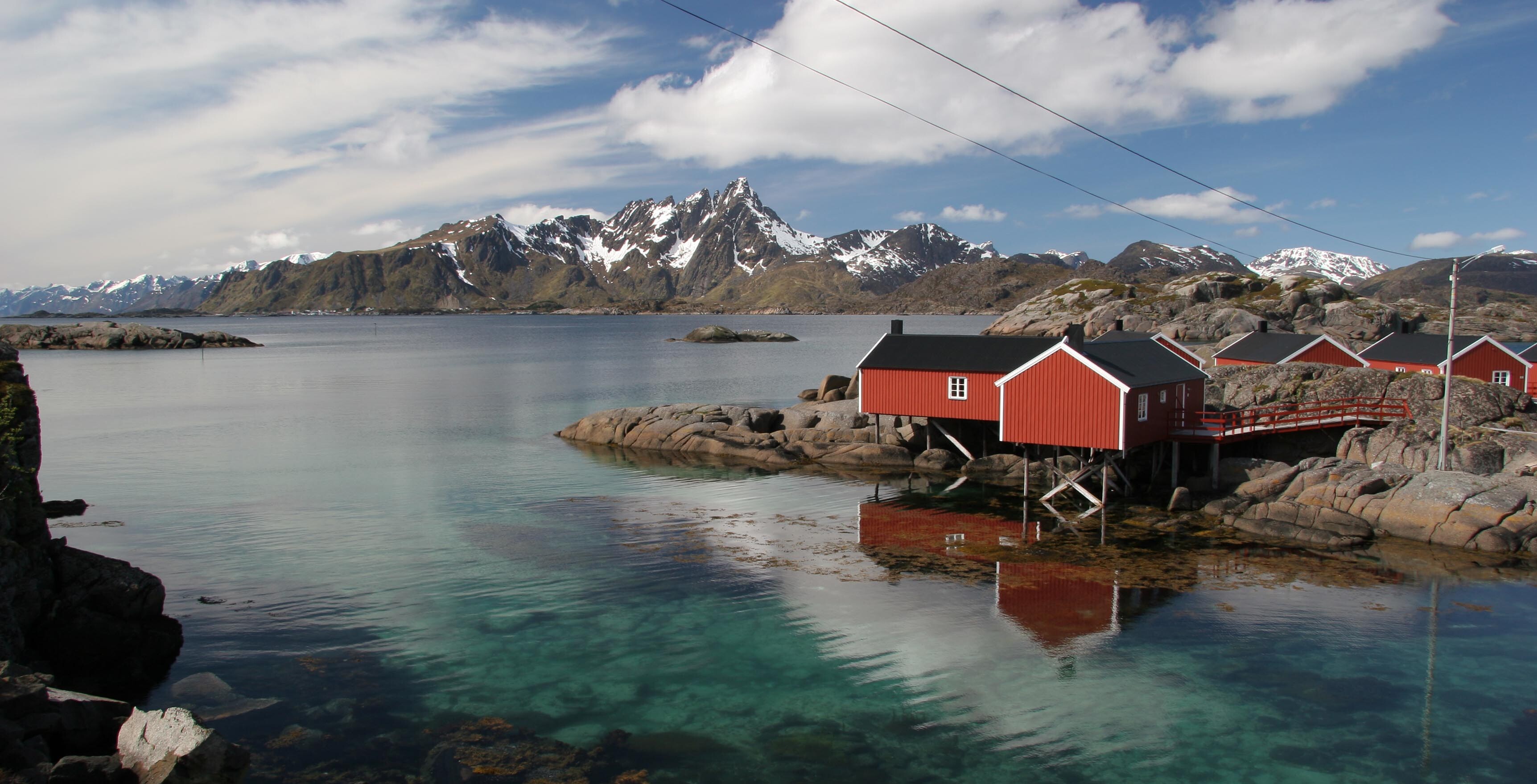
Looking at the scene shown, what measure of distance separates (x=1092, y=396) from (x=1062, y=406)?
3.89ft

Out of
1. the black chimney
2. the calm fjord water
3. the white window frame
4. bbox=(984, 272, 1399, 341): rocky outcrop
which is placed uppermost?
bbox=(984, 272, 1399, 341): rocky outcrop

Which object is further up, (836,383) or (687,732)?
(836,383)

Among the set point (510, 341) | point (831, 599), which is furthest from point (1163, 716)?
point (510, 341)

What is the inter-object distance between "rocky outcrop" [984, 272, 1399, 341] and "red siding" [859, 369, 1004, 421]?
66904mm

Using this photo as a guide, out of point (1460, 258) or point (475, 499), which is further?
point (475, 499)

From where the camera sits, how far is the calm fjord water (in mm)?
14359

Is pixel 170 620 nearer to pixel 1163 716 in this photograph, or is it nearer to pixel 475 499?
pixel 475 499

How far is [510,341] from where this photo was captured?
6388 inches

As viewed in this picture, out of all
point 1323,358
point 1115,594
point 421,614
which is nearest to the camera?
point 421,614

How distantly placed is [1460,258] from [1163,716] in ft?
63.5

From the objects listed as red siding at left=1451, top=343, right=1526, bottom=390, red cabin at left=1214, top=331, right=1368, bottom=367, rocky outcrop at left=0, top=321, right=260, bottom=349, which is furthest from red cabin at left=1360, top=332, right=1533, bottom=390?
rocky outcrop at left=0, top=321, right=260, bottom=349

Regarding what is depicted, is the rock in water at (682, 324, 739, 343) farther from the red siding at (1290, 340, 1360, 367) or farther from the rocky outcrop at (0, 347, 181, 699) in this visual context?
the rocky outcrop at (0, 347, 181, 699)

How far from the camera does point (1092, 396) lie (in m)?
30.7

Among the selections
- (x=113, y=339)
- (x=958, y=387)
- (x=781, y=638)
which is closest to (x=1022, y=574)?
(x=781, y=638)
